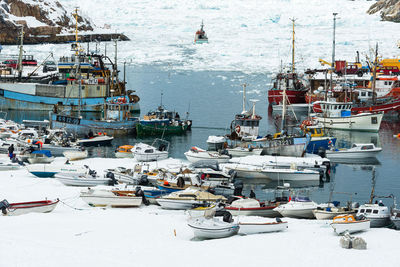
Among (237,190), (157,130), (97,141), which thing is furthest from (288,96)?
(237,190)

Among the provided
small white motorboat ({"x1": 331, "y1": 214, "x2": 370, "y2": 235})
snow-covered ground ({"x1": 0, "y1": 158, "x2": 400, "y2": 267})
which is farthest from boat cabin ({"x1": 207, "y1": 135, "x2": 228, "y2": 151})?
small white motorboat ({"x1": 331, "y1": 214, "x2": 370, "y2": 235})

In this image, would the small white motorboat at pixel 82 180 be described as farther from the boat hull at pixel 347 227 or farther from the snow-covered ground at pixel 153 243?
the boat hull at pixel 347 227

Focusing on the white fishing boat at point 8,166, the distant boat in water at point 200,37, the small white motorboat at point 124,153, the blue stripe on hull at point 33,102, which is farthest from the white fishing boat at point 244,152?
the distant boat in water at point 200,37

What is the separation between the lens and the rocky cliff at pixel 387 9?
13238cm

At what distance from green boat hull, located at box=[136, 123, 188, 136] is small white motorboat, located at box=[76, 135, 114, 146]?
13.1 feet

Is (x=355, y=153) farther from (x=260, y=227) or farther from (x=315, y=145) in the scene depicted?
(x=260, y=227)

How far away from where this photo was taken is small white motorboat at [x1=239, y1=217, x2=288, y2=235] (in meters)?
23.5

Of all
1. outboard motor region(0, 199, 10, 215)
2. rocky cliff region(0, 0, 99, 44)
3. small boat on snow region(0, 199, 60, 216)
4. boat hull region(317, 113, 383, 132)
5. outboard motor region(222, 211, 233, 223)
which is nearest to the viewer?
outboard motor region(222, 211, 233, 223)

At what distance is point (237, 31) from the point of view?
422 feet

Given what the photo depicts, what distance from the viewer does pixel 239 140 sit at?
141 ft

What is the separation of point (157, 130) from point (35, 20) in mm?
99594

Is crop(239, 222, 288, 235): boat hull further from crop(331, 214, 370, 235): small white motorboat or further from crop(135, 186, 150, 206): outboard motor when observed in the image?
crop(135, 186, 150, 206): outboard motor

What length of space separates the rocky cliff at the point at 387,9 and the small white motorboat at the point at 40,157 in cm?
10806

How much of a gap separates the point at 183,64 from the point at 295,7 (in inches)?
1763
